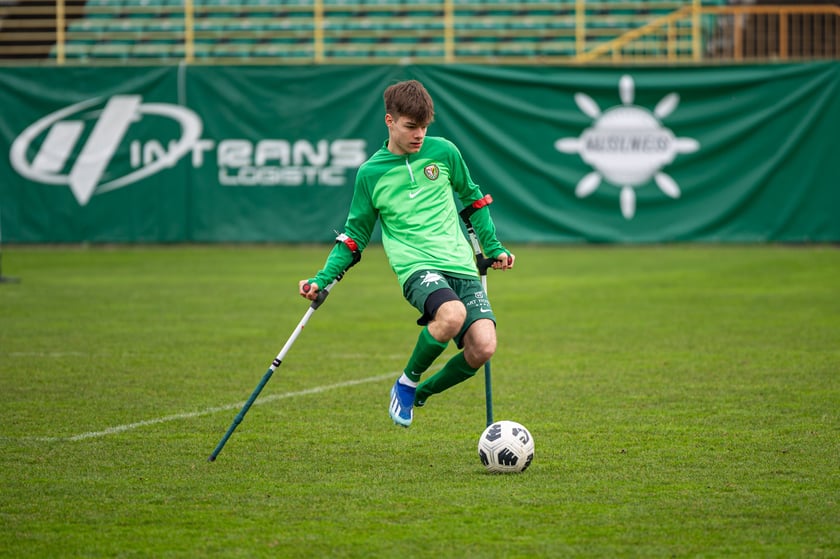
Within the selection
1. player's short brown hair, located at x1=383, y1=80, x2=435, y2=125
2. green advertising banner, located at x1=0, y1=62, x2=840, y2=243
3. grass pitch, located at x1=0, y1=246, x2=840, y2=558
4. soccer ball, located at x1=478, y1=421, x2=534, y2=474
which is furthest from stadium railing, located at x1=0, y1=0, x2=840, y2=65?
soccer ball, located at x1=478, y1=421, x2=534, y2=474

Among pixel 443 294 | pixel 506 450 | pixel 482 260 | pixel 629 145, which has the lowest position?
pixel 506 450

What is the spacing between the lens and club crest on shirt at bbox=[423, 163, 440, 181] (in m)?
6.25

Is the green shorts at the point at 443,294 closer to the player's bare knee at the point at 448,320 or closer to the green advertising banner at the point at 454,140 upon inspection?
the player's bare knee at the point at 448,320

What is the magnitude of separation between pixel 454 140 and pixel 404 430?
43.4ft

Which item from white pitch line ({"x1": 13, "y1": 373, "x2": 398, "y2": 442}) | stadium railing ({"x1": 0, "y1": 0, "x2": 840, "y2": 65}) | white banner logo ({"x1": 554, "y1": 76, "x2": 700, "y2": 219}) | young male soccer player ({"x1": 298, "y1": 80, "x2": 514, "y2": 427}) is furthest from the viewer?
stadium railing ({"x1": 0, "y1": 0, "x2": 840, "y2": 65})

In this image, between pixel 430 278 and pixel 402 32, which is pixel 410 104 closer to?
pixel 430 278

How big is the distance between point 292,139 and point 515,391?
1254 centimetres

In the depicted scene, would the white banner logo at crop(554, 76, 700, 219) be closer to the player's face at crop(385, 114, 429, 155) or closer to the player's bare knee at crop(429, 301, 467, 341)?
the player's face at crop(385, 114, 429, 155)

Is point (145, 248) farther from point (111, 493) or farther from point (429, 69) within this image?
point (111, 493)

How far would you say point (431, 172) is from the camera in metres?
6.26

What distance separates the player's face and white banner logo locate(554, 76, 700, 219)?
13.5 meters

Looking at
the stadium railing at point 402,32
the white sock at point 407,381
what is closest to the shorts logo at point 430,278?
the white sock at point 407,381

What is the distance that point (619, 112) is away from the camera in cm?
1936

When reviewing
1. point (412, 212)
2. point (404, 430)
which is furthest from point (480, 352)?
point (404, 430)
